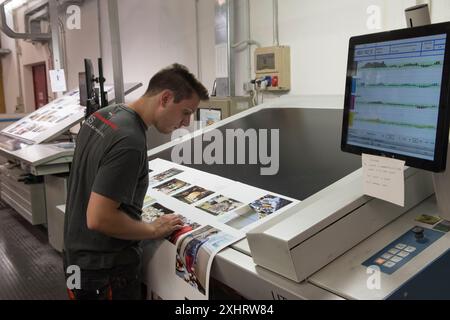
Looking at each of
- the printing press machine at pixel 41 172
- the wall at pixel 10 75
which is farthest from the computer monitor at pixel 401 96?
the wall at pixel 10 75

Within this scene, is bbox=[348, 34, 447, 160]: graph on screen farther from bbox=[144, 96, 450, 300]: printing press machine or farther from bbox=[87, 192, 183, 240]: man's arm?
bbox=[87, 192, 183, 240]: man's arm

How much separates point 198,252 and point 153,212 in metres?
0.35

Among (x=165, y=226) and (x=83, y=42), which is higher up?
(x=83, y=42)

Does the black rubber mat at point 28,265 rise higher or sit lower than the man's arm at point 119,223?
lower

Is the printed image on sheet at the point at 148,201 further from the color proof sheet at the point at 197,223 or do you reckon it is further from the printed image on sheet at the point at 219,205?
the printed image on sheet at the point at 219,205

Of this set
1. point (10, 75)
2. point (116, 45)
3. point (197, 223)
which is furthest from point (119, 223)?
point (10, 75)

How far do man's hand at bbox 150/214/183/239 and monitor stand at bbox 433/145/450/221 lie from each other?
2.30 feet

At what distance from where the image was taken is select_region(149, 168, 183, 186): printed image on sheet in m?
1.65

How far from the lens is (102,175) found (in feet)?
3.68

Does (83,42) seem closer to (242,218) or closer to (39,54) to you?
(39,54)

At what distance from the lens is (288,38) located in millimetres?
2928

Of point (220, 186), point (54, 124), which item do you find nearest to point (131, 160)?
point (220, 186)

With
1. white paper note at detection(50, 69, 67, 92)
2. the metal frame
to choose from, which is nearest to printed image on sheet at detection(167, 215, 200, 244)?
the metal frame

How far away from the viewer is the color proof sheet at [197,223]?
42.8 inches
